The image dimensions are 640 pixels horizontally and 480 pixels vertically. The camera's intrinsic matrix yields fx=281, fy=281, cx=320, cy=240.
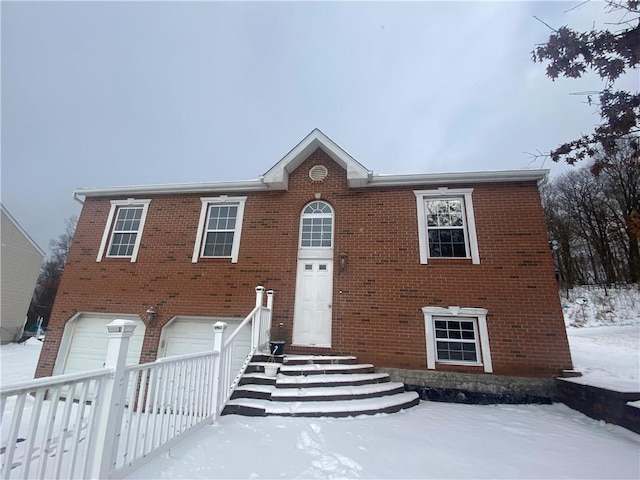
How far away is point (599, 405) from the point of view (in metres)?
4.80

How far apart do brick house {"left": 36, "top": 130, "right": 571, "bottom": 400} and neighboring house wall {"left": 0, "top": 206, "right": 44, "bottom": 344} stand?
44.4 feet

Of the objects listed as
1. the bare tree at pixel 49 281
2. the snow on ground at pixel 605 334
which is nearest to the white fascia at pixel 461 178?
the snow on ground at pixel 605 334

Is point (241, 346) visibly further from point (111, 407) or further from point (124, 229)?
point (124, 229)

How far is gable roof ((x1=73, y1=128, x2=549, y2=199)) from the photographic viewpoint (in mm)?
7367

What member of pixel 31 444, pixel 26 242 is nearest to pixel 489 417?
pixel 31 444

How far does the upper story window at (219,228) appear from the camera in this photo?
8.26 m

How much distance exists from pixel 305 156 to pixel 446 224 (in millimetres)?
4499

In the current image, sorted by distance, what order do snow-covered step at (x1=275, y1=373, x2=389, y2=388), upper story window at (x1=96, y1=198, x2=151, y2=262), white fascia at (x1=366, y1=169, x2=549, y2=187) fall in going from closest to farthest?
snow-covered step at (x1=275, y1=373, x2=389, y2=388) → white fascia at (x1=366, y1=169, x2=549, y2=187) → upper story window at (x1=96, y1=198, x2=151, y2=262)

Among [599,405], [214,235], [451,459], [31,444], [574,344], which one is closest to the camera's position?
[31,444]

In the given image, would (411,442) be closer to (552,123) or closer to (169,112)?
→ (552,123)

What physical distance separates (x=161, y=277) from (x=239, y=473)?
6713mm

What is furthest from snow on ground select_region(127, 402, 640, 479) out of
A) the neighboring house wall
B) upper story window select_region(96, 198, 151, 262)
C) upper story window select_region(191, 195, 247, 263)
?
the neighboring house wall

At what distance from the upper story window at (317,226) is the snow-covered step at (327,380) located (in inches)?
132

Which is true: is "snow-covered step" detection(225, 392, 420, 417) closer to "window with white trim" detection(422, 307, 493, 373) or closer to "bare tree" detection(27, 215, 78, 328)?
"window with white trim" detection(422, 307, 493, 373)
